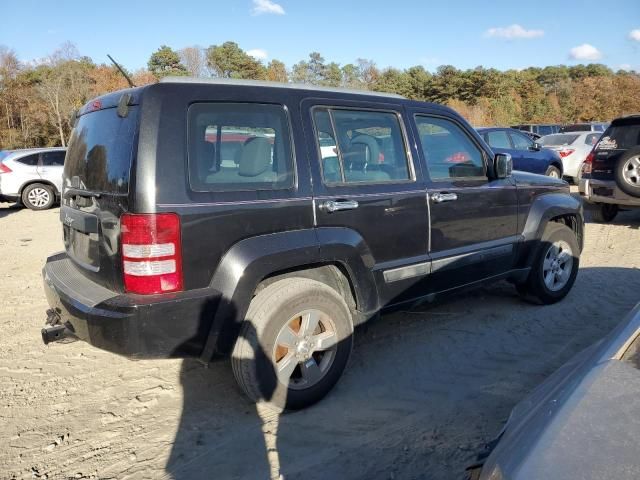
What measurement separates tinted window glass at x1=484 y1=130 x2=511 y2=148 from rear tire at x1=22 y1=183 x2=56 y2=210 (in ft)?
36.1

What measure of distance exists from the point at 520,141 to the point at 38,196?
1215 centimetres

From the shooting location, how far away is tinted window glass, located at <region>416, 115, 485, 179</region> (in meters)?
3.82

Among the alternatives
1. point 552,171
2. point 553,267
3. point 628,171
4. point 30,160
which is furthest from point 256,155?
point 30,160

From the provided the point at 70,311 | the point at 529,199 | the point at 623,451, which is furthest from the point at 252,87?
the point at 529,199

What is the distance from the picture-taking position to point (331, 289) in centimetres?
311

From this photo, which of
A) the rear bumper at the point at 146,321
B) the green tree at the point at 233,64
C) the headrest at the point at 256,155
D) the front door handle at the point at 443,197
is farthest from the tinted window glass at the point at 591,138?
the green tree at the point at 233,64

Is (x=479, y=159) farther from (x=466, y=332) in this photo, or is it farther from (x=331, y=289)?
(x=331, y=289)

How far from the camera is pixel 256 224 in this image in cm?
282

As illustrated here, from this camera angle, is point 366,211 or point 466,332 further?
point 466,332

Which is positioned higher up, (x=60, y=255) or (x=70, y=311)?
(x=60, y=255)

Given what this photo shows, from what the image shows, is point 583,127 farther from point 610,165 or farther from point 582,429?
point 582,429

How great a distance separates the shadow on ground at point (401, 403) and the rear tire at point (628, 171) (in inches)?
124

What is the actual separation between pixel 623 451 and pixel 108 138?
2.85m

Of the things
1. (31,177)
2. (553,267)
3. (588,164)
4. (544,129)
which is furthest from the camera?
(544,129)
